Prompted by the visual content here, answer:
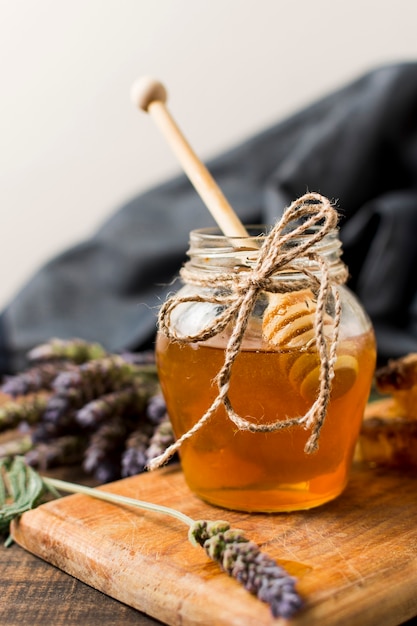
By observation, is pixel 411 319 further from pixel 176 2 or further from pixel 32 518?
pixel 176 2

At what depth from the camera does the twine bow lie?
2.43 ft

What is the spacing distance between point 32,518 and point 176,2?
63.4 inches

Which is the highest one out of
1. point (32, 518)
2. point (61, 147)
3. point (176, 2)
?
point (176, 2)

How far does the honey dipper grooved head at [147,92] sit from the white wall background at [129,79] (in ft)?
3.49

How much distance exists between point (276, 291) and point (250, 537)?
0.80ft

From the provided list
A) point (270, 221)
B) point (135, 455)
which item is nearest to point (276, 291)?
point (135, 455)

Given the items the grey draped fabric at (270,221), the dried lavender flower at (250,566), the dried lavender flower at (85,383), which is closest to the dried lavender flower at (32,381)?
the dried lavender flower at (85,383)

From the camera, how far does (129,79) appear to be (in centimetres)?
218

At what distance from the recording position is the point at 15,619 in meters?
0.73

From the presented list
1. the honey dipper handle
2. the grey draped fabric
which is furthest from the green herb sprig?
the grey draped fabric

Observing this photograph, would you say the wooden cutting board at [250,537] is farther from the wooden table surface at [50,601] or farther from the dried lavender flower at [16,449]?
the dried lavender flower at [16,449]

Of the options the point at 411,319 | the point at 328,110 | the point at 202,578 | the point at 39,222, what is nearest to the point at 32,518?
the point at 202,578

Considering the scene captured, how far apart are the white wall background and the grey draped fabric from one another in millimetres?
395

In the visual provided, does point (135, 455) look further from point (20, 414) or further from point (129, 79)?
point (129, 79)
